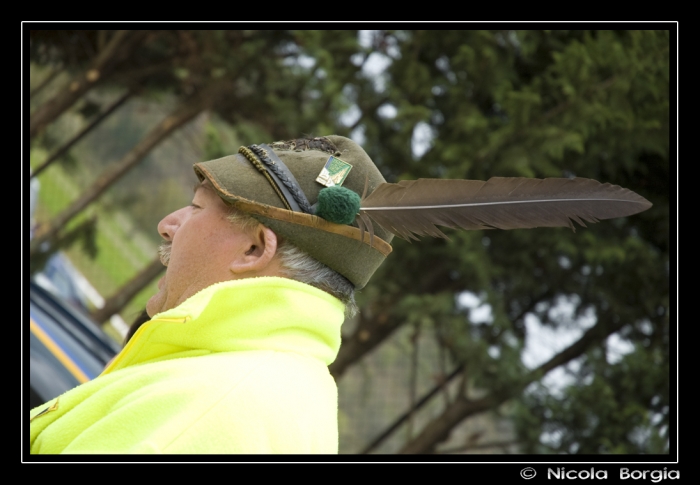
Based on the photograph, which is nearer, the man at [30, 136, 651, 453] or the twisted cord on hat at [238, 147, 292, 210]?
the man at [30, 136, 651, 453]

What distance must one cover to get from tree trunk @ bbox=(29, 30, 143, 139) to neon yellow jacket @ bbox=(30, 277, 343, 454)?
10.7ft

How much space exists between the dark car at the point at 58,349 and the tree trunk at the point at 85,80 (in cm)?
168

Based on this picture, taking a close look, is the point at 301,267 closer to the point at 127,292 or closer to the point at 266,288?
the point at 266,288

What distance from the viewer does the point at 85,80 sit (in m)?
4.43

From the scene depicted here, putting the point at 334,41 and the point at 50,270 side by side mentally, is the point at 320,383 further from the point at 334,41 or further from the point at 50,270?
the point at 50,270

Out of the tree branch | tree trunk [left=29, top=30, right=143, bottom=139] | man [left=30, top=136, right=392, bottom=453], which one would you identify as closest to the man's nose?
man [left=30, top=136, right=392, bottom=453]

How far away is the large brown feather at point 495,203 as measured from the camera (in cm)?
155

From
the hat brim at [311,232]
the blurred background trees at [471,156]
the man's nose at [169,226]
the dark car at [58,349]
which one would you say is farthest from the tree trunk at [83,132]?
the hat brim at [311,232]

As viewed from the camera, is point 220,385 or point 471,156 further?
point 471,156

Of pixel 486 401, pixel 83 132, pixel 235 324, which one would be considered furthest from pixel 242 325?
pixel 83 132

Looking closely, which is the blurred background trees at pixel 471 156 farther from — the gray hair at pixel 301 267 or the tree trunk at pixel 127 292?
the gray hair at pixel 301 267

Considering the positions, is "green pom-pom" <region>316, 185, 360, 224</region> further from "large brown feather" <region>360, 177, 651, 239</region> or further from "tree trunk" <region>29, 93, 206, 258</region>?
"tree trunk" <region>29, 93, 206, 258</region>

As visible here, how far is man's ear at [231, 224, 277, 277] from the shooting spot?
1525mm

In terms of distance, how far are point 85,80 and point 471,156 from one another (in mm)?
2353
